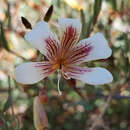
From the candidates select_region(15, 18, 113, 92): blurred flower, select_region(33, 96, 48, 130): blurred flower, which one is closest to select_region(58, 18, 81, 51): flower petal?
select_region(15, 18, 113, 92): blurred flower

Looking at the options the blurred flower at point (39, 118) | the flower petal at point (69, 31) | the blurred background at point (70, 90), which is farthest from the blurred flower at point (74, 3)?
the blurred flower at point (39, 118)

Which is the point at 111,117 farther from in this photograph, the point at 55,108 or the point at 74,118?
the point at 55,108

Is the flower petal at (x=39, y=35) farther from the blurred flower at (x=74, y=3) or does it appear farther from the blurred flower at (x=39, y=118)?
the blurred flower at (x=74, y=3)

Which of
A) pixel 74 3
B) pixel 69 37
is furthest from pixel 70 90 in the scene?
pixel 69 37

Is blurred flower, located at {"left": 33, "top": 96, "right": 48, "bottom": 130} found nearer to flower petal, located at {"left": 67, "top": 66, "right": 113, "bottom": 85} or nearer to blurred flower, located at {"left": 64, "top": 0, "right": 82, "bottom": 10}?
flower petal, located at {"left": 67, "top": 66, "right": 113, "bottom": 85}

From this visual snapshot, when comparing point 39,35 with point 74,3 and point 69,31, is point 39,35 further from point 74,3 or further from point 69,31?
point 74,3

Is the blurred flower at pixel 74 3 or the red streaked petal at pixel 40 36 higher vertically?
the blurred flower at pixel 74 3
